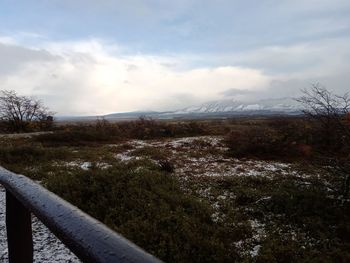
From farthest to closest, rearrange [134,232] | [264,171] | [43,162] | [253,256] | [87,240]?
[43,162] → [264,171] → [134,232] → [253,256] → [87,240]

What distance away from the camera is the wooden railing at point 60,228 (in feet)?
3.07

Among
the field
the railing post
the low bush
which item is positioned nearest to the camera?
the railing post

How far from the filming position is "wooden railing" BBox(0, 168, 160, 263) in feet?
3.07

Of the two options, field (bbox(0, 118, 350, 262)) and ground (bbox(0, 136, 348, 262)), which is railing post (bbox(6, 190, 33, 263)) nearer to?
ground (bbox(0, 136, 348, 262))

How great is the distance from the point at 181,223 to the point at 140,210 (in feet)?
3.58

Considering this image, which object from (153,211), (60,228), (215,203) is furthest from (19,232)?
(215,203)

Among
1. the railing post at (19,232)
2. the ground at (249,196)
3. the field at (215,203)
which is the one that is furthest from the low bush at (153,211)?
the railing post at (19,232)

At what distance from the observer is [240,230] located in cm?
651

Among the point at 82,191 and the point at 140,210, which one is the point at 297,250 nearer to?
the point at 140,210

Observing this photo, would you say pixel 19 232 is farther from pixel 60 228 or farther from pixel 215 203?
pixel 215 203

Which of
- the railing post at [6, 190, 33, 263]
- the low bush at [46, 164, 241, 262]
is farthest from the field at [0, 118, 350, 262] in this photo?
the railing post at [6, 190, 33, 263]

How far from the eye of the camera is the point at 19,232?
179cm

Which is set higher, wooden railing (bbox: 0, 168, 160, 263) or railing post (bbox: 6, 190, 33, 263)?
wooden railing (bbox: 0, 168, 160, 263)

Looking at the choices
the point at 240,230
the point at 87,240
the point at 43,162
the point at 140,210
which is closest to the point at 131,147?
the point at 43,162
